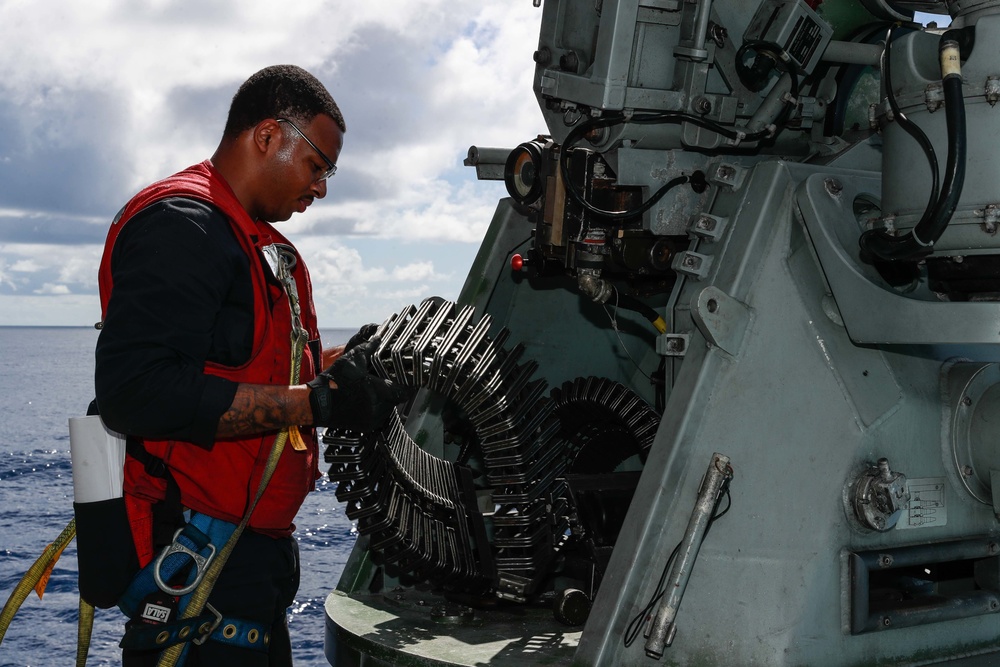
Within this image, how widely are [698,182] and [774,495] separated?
115cm

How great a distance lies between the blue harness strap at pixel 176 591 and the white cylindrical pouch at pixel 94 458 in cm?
25

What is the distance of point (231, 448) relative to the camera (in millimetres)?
3498

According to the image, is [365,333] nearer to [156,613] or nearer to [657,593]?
[156,613]

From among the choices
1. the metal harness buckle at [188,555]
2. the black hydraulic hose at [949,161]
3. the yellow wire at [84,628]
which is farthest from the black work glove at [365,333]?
the black hydraulic hose at [949,161]

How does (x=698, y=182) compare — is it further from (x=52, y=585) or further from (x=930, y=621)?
(x=52, y=585)

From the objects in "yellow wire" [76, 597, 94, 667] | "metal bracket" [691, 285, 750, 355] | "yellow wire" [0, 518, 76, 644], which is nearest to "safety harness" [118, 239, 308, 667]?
"yellow wire" [76, 597, 94, 667]

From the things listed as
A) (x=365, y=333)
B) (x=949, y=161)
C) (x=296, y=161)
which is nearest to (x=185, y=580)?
(x=296, y=161)

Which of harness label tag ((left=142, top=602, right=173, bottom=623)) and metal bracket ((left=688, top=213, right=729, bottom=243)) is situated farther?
metal bracket ((left=688, top=213, right=729, bottom=243))

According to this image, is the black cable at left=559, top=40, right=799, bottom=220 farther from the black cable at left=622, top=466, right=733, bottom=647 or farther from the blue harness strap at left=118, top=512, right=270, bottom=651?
the blue harness strap at left=118, top=512, right=270, bottom=651

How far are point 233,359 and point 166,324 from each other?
1.19 feet

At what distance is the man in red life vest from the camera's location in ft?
10.1

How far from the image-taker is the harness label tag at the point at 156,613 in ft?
11.1

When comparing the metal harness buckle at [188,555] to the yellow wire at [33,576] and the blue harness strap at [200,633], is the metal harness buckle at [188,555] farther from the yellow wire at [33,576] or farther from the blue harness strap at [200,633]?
the yellow wire at [33,576]

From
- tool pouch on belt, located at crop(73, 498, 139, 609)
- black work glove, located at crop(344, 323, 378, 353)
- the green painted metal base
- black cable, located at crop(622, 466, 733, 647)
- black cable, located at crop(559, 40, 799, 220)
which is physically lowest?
tool pouch on belt, located at crop(73, 498, 139, 609)
